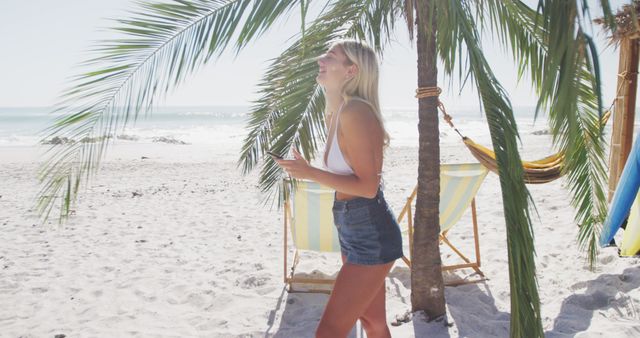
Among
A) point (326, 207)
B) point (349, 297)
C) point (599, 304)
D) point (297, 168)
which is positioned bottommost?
point (599, 304)

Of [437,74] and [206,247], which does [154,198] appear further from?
[437,74]

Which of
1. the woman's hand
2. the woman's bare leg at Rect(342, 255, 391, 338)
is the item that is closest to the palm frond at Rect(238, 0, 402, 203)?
the woman's hand

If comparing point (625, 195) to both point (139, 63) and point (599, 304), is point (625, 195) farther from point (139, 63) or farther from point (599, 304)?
point (139, 63)

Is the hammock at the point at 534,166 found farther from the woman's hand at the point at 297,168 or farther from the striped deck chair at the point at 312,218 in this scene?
the woman's hand at the point at 297,168

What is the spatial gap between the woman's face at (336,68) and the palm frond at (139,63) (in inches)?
12.7

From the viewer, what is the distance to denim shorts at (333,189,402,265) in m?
1.79

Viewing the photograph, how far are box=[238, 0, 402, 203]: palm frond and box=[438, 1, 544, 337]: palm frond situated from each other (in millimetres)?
783

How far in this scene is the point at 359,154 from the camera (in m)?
1.71

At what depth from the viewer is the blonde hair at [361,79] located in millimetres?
1814

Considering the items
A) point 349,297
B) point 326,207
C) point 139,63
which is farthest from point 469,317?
point 139,63

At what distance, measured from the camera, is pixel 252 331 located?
3.08 m

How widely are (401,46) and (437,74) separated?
0.47 m

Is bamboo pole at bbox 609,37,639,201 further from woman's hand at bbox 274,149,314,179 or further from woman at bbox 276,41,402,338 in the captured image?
woman's hand at bbox 274,149,314,179

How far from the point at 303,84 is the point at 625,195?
295 centimetres
